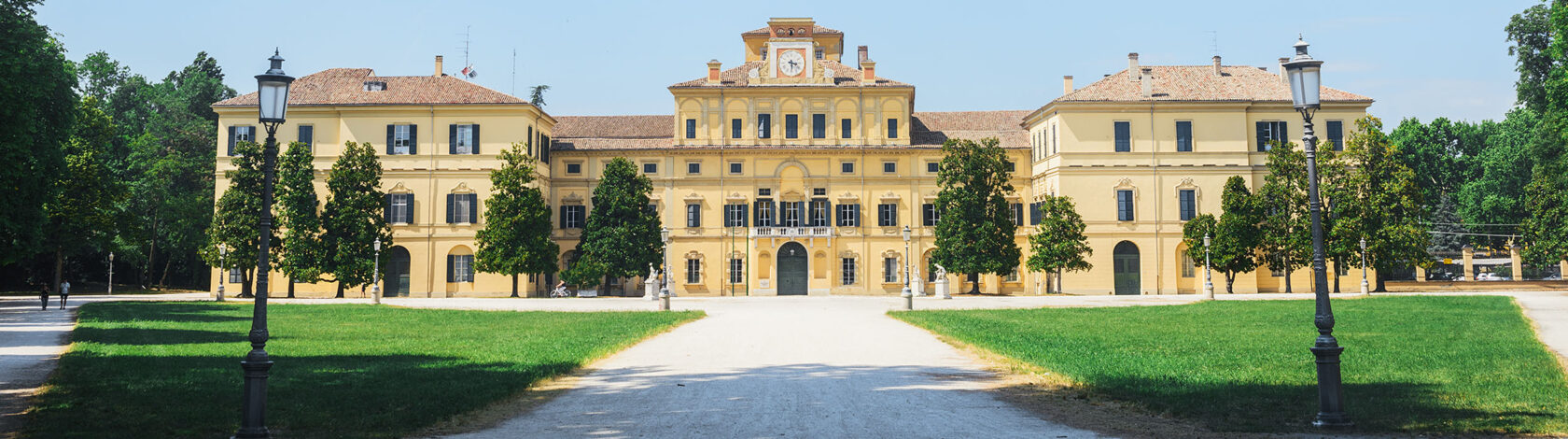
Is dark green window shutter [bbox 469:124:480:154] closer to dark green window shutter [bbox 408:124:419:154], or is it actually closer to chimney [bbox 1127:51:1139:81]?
dark green window shutter [bbox 408:124:419:154]

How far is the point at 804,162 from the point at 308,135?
26.1m

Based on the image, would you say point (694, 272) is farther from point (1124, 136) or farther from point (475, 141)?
point (1124, 136)

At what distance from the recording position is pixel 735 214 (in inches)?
2256

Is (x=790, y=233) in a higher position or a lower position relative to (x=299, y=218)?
lower

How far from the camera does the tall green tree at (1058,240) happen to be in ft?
165

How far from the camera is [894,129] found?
57.8m

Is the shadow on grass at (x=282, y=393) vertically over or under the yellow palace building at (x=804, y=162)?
under

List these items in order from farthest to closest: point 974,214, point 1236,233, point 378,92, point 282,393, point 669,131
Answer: point 669,131
point 378,92
point 974,214
point 1236,233
point 282,393

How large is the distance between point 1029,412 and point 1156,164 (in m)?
47.1

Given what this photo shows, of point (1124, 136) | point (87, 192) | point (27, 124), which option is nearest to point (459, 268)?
point (87, 192)

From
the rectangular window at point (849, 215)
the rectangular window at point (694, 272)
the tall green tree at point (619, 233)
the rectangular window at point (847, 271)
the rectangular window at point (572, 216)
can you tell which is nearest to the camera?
the tall green tree at point (619, 233)

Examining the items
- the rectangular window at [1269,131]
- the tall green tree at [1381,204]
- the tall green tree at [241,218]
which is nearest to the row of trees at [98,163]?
the tall green tree at [241,218]

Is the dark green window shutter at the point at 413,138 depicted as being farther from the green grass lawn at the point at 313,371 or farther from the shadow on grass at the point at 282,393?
the shadow on grass at the point at 282,393

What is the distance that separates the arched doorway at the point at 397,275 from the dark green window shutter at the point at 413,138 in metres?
5.20
